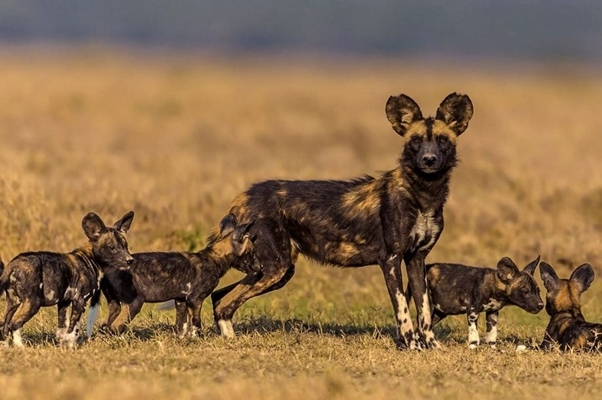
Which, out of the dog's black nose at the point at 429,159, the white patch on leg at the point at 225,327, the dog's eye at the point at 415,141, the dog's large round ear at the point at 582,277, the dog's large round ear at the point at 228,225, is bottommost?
the white patch on leg at the point at 225,327

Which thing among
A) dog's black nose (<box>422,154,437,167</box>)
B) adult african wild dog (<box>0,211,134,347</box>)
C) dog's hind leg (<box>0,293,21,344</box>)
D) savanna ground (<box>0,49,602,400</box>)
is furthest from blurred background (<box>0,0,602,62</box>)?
dog's hind leg (<box>0,293,21,344</box>)

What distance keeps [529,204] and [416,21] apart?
594 feet

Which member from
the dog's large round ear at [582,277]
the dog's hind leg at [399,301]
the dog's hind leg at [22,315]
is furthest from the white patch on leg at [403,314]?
the dog's hind leg at [22,315]

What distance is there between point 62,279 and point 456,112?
354cm

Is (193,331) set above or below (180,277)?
below

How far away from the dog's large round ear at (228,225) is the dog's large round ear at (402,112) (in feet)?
5.31

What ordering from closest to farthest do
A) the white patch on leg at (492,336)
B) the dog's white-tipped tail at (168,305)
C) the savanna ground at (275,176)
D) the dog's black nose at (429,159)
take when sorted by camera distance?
the savanna ground at (275,176) < the dog's black nose at (429,159) < the white patch on leg at (492,336) < the dog's white-tipped tail at (168,305)

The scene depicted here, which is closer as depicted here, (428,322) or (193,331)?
(193,331)

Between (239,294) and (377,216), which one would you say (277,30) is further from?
(377,216)

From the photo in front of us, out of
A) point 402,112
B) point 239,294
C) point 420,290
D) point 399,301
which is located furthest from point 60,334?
point 402,112

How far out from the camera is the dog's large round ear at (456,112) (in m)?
11.1

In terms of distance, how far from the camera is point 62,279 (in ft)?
33.0

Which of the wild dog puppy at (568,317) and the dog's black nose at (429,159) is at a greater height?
the dog's black nose at (429,159)

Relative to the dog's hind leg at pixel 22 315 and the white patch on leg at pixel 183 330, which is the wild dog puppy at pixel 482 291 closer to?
the white patch on leg at pixel 183 330
